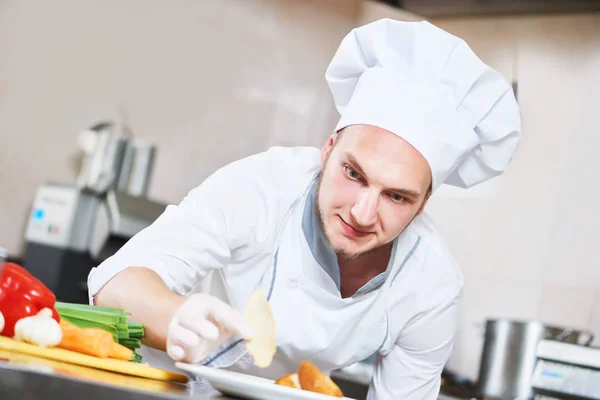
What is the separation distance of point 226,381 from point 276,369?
0.71m

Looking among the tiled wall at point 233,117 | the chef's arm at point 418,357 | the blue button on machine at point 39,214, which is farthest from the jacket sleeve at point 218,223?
the tiled wall at point 233,117

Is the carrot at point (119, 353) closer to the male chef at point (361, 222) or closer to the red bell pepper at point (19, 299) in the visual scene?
the red bell pepper at point (19, 299)

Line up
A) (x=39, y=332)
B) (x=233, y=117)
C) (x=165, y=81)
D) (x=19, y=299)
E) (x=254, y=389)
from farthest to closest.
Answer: (x=233, y=117) → (x=165, y=81) → (x=19, y=299) → (x=39, y=332) → (x=254, y=389)

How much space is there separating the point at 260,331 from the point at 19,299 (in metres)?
0.36

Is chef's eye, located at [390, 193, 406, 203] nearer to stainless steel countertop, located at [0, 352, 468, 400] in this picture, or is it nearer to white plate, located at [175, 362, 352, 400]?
white plate, located at [175, 362, 352, 400]

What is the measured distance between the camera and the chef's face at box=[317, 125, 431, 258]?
4.03ft

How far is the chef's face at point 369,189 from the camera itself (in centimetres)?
123

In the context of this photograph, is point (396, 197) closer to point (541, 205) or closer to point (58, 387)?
point (58, 387)

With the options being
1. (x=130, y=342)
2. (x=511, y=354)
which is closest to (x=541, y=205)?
(x=511, y=354)

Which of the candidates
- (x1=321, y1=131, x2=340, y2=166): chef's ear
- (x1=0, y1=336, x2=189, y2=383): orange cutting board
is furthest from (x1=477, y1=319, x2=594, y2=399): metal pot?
(x1=0, y1=336, x2=189, y2=383): orange cutting board

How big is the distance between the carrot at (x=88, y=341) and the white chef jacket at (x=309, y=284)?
1.20ft

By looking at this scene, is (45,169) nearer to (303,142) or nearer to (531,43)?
(303,142)

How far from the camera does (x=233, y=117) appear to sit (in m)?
3.48

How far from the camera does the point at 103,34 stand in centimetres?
313
